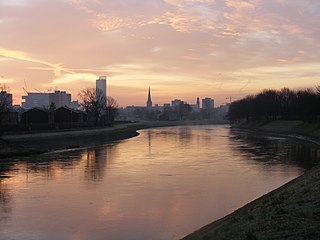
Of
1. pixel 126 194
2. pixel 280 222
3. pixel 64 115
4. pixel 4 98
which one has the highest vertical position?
pixel 4 98

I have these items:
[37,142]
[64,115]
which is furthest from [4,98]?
[37,142]

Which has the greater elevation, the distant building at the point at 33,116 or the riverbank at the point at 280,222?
the distant building at the point at 33,116

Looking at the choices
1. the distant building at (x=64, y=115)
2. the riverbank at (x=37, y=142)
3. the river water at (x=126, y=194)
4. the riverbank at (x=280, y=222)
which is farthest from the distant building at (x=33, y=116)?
the riverbank at (x=280, y=222)

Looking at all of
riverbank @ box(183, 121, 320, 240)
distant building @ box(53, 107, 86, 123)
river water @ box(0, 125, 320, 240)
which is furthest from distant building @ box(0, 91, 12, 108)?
riverbank @ box(183, 121, 320, 240)

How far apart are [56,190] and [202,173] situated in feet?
33.6

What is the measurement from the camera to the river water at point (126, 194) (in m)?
14.0

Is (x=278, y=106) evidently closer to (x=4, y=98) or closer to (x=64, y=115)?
(x=64, y=115)

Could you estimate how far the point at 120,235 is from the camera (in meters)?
13.1

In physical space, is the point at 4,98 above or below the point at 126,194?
above

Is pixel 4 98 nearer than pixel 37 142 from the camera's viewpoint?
No

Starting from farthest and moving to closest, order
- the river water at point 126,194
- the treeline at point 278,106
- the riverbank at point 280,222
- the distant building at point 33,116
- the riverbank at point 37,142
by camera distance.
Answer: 1. the treeline at point 278,106
2. the distant building at point 33,116
3. the riverbank at point 37,142
4. the river water at point 126,194
5. the riverbank at point 280,222

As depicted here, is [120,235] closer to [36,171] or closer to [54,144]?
[36,171]

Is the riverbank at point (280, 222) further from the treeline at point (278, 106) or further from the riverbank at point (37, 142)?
the treeline at point (278, 106)

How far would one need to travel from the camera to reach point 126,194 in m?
19.9
